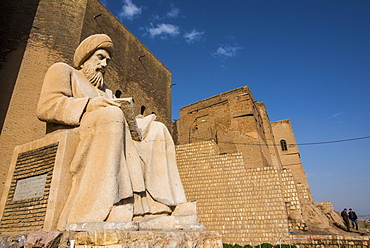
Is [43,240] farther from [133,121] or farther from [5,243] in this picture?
[133,121]

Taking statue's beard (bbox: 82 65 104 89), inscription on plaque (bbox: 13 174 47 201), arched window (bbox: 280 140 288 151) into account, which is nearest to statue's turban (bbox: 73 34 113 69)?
statue's beard (bbox: 82 65 104 89)

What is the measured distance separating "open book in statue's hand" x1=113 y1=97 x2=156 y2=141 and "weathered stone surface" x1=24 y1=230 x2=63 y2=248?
46.1 inches

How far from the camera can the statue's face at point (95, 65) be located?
2820 mm

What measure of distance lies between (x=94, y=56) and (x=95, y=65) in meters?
0.11

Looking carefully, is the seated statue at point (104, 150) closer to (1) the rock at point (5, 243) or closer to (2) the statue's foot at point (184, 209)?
(2) the statue's foot at point (184, 209)

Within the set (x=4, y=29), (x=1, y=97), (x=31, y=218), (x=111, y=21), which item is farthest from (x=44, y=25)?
(x=31, y=218)

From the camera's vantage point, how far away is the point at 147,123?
2777 millimetres

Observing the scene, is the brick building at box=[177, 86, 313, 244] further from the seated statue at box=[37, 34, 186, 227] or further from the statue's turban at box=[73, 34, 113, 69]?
the statue's turban at box=[73, 34, 113, 69]

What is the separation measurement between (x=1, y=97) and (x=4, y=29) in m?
2.68

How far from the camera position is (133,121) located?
245 cm

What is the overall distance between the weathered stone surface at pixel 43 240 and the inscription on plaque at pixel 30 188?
0.57 meters

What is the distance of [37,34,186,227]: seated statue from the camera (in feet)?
6.07

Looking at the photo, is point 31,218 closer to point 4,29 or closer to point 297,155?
point 4,29

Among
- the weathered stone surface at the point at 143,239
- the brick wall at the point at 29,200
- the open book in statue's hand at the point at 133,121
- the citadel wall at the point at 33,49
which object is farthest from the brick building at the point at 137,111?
the weathered stone surface at the point at 143,239
